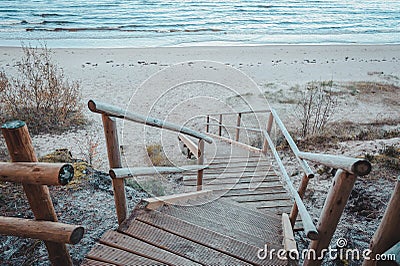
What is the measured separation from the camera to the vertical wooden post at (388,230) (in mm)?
1460

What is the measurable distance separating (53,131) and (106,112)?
7.56m

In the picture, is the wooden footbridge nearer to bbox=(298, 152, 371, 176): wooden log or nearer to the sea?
bbox=(298, 152, 371, 176): wooden log

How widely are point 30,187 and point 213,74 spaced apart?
13.7 meters

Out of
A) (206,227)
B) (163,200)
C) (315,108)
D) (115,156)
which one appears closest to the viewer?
(115,156)

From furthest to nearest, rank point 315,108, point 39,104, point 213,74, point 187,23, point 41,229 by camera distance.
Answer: point 187,23 → point 213,74 → point 315,108 → point 39,104 → point 41,229

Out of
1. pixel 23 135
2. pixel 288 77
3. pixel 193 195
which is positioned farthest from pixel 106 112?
pixel 288 77

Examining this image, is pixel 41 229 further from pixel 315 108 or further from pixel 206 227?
pixel 315 108

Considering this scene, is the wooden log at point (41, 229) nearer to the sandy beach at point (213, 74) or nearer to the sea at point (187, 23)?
the sandy beach at point (213, 74)

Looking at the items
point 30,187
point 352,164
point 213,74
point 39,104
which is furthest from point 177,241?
point 213,74

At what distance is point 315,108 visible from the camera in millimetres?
11094

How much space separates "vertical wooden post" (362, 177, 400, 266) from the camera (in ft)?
4.79

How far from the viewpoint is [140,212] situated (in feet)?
8.85

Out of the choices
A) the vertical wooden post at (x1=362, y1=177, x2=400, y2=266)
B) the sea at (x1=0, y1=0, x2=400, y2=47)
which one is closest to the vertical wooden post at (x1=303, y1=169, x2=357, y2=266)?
the vertical wooden post at (x1=362, y1=177, x2=400, y2=266)

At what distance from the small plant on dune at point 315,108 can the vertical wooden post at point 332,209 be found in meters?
7.37
